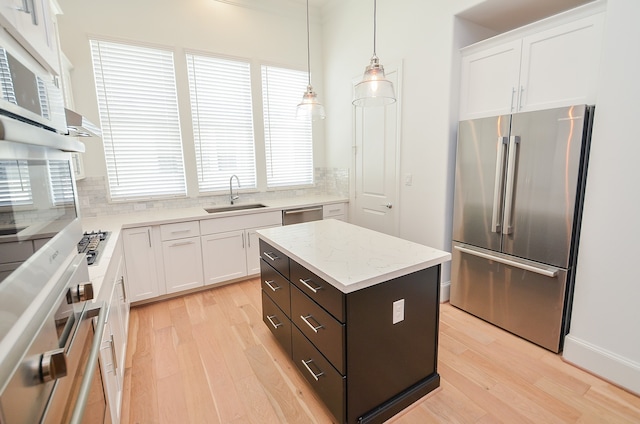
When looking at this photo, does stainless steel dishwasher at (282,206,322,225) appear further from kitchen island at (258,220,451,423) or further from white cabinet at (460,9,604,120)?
white cabinet at (460,9,604,120)

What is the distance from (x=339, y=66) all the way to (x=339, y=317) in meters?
3.62

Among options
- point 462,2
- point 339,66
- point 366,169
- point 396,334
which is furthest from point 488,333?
point 339,66

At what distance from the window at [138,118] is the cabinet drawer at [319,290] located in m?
2.44

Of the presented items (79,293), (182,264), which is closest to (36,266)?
(79,293)

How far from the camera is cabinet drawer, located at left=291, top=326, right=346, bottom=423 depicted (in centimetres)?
157

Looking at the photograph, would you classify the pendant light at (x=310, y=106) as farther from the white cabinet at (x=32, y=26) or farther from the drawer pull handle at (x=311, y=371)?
the drawer pull handle at (x=311, y=371)

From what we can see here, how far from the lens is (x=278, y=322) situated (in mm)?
2270

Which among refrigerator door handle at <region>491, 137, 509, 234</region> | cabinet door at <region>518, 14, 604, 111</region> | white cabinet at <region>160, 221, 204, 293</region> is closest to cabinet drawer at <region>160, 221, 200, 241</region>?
white cabinet at <region>160, 221, 204, 293</region>

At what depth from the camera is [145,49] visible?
3279 mm

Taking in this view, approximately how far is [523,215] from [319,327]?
1.77m

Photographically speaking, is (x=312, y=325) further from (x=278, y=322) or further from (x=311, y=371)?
(x=278, y=322)

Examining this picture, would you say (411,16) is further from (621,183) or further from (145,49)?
(145,49)

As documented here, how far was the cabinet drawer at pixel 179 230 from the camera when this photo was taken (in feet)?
9.98

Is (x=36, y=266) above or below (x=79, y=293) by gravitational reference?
above
